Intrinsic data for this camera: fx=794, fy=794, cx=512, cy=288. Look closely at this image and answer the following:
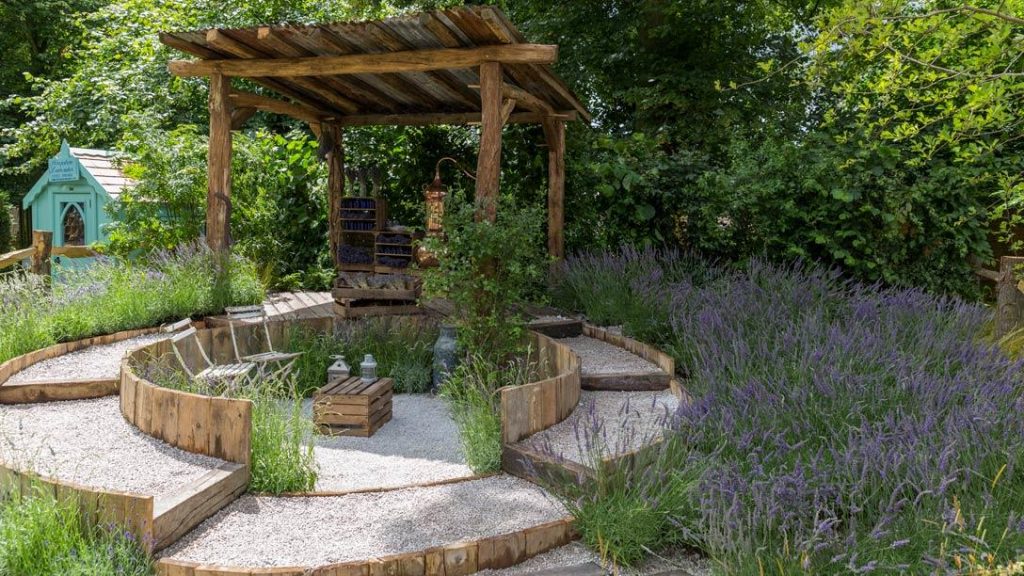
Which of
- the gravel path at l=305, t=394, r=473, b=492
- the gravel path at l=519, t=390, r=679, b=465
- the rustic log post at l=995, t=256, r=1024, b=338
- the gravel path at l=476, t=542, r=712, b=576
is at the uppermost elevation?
the rustic log post at l=995, t=256, r=1024, b=338

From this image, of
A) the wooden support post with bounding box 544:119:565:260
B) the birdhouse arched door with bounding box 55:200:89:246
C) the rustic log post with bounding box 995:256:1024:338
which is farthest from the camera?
the birdhouse arched door with bounding box 55:200:89:246

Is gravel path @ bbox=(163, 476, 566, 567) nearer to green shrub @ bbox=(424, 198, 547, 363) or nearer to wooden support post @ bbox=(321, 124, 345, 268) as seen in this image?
green shrub @ bbox=(424, 198, 547, 363)

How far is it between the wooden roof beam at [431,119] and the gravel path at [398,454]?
428 cm

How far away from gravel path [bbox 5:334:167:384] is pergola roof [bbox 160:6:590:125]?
2576 millimetres

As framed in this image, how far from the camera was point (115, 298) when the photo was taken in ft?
21.7

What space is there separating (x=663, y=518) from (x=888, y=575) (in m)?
0.82

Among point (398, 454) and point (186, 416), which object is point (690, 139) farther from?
point (186, 416)

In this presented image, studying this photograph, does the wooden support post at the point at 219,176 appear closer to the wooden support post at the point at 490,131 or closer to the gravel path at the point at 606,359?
the wooden support post at the point at 490,131

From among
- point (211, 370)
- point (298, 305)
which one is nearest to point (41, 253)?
point (298, 305)

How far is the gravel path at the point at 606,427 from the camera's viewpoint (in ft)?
11.8

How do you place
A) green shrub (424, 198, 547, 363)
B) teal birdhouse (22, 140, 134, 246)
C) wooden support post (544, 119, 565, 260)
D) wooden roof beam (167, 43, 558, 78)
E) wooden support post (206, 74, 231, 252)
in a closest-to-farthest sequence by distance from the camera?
green shrub (424, 198, 547, 363) < wooden roof beam (167, 43, 558, 78) < wooden support post (206, 74, 231, 252) < wooden support post (544, 119, 565, 260) < teal birdhouse (22, 140, 134, 246)

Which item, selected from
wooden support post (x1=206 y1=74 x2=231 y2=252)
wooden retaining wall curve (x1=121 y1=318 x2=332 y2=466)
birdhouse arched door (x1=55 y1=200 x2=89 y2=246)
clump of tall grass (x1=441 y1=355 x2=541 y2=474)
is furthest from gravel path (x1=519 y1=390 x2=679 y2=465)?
birdhouse arched door (x1=55 y1=200 x2=89 y2=246)

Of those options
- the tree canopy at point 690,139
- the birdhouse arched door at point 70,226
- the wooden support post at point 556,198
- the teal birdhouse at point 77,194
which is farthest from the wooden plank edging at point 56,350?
the birdhouse arched door at point 70,226

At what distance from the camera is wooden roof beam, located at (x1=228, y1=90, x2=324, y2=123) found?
7582 millimetres
